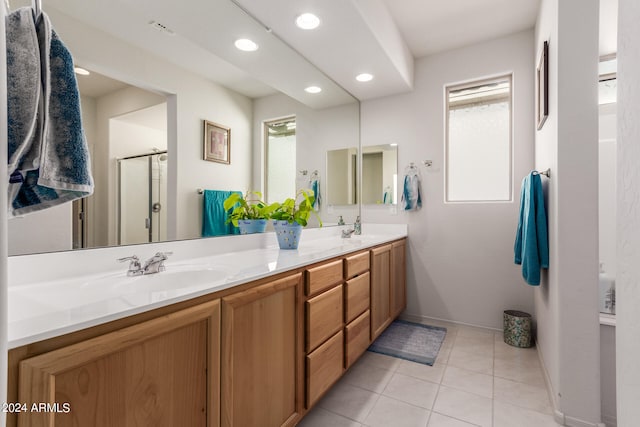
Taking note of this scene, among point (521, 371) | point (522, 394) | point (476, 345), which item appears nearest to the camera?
point (522, 394)

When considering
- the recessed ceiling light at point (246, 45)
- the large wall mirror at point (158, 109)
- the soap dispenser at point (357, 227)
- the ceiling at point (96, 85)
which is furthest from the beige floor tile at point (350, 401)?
the recessed ceiling light at point (246, 45)

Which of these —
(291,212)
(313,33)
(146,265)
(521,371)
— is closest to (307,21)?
(313,33)

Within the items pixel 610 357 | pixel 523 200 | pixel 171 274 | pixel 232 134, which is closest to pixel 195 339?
pixel 171 274

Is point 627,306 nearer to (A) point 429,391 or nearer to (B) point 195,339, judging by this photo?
(B) point 195,339

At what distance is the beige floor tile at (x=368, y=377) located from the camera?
74.3 inches

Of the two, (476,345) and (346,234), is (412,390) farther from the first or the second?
(346,234)

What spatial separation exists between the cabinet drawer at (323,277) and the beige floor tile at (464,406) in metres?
0.89

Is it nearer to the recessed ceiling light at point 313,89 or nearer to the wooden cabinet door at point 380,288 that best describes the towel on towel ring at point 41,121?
the wooden cabinet door at point 380,288

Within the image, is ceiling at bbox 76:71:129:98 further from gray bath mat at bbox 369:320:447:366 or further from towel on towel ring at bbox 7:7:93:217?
gray bath mat at bbox 369:320:447:366

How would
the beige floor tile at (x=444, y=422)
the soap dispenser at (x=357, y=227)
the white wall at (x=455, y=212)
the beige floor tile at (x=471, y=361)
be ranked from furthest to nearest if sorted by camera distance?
the soap dispenser at (x=357, y=227) < the white wall at (x=455, y=212) < the beige floor tile at (x=471, y=361) < the beige floor tile at (x=444, y=422)

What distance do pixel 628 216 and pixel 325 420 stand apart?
1577mm

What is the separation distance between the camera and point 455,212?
9.12 feet

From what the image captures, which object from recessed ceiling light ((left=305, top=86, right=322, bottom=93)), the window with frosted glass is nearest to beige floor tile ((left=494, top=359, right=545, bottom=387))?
the window with frosted glass

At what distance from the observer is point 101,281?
1.10 meters
